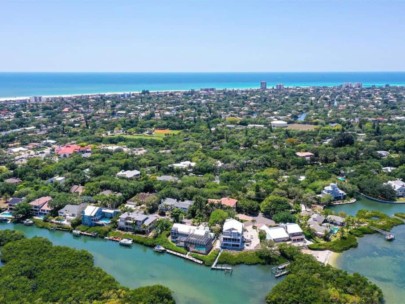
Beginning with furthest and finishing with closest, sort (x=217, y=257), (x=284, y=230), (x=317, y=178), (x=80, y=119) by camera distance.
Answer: (x=80, y=119) → (x=317, y=178) → (x=284, y=230) → (x=217, y=257)

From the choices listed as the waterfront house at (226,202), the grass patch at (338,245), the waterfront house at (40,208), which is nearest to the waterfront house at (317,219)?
the grass patch at (338,245)

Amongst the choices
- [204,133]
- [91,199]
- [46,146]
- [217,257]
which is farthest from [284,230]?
[46,146]

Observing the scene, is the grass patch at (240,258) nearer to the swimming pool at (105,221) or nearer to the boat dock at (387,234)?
the swimming pool at (105,221)

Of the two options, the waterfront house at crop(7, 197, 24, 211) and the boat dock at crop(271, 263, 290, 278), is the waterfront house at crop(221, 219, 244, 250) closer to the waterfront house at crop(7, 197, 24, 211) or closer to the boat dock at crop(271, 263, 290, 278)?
the boat dock at crop(271, 263, 290, 278)

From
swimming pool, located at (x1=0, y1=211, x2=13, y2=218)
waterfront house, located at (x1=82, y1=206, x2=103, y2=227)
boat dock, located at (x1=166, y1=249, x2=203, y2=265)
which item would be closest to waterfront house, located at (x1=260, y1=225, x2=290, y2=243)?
boat dock, located at (x1=166, y1=249, x2=203, y2=265)

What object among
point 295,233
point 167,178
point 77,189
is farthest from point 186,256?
point 77,189

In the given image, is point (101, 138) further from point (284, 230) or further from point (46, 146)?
point (284, 230)

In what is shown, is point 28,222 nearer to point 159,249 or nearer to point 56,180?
point 56,180
